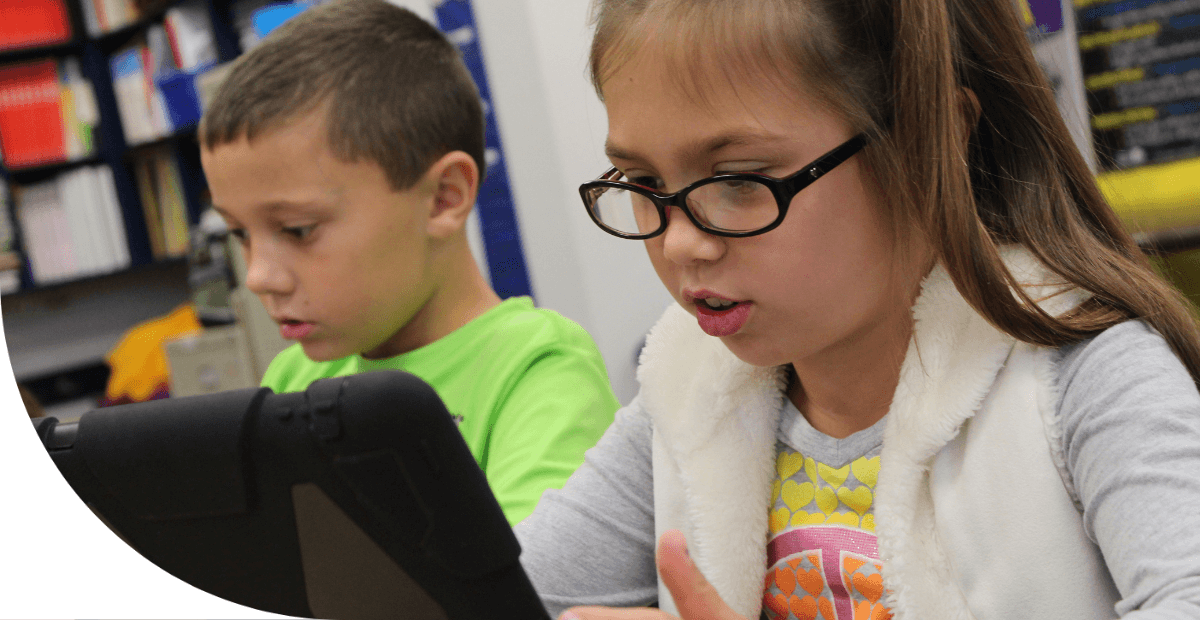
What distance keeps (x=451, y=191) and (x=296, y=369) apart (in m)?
0.28

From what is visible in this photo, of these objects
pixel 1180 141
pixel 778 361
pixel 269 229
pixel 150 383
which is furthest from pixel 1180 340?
pixel 150 383

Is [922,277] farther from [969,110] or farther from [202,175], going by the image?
[202,175]

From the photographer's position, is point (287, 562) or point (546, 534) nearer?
point (287, 562)

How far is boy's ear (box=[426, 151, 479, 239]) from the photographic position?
2.57ft

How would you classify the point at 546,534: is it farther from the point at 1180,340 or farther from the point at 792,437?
the point at 1180,340

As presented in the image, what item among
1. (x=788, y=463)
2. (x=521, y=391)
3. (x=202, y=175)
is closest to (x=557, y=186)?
(x=521, y=391)

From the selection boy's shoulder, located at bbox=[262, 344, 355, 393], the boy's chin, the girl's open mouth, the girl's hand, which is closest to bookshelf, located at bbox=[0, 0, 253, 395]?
boy's shoulder, located at bbox=[262, 344, 355, 393]

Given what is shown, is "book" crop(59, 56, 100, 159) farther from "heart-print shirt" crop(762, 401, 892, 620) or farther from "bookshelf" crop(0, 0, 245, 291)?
"heart-print shirt" crop(762, 401, 892, 620)

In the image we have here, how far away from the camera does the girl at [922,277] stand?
0.43 metres

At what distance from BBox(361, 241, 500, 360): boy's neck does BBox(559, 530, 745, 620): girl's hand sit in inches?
18.3

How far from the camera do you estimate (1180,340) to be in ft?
1.48

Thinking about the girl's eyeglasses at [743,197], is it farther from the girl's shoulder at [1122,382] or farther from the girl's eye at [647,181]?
the girl's shoulder at [1122,382]

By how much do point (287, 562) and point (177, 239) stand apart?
2770 mm

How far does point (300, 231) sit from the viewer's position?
668 millimetres
